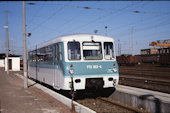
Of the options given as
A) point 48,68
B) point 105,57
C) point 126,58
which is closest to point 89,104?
point 105,57

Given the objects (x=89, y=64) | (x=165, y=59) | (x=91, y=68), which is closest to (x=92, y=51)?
(x=89, y=64)

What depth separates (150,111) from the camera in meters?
7.53

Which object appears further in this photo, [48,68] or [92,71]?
[48,68]

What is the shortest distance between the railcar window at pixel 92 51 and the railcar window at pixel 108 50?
0.29m

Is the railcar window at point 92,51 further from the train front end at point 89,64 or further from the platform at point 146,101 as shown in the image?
the platform at point 146,101

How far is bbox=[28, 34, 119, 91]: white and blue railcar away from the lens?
345 inches

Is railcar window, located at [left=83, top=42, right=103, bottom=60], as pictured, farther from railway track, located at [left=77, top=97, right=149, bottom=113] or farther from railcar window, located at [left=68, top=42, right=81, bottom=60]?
railway track, located at [left=77, top=97, right=149, bottom=113]

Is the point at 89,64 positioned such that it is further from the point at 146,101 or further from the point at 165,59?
the point at 165,59

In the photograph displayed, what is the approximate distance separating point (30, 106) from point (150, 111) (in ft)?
14.9

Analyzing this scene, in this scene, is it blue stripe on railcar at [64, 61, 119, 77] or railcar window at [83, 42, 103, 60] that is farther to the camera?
railcar window at [83, 42, 103, 60]

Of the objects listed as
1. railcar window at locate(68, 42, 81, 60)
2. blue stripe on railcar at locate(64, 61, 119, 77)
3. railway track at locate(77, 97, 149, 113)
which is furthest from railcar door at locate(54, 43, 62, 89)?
railway track at locate(77, 97, 149, 113)

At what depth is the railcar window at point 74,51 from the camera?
29.4ft

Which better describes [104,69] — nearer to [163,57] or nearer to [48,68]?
[48,68]

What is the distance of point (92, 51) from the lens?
938cm
